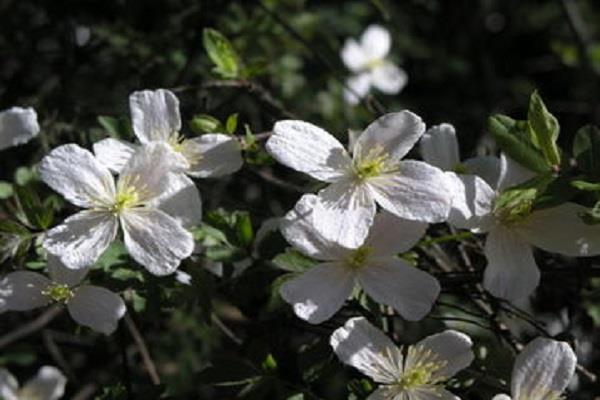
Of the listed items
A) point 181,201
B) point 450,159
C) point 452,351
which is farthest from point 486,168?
point 181,201

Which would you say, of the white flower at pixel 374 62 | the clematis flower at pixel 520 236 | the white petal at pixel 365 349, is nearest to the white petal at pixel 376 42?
the white flower at pixel 374 62

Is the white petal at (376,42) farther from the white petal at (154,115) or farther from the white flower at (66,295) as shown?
the white flower at (66,295)

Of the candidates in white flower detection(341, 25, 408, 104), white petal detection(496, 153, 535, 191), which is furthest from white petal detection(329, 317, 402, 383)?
white flower detection(341, 25, 408, 104)

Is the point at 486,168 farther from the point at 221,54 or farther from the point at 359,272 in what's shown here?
the point at 221,54

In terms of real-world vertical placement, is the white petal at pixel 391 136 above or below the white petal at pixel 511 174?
above

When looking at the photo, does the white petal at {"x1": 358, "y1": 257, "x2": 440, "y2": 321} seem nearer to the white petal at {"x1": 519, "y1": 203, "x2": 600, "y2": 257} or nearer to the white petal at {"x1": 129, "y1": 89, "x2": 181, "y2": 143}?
the white petal at {"x1": 519, "y1": 203, "x2": 600, "y2": 257}

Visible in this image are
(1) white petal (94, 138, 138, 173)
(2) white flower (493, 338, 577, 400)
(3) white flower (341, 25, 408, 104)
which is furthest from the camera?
(3) white flower (341, 25, 408, 104)
